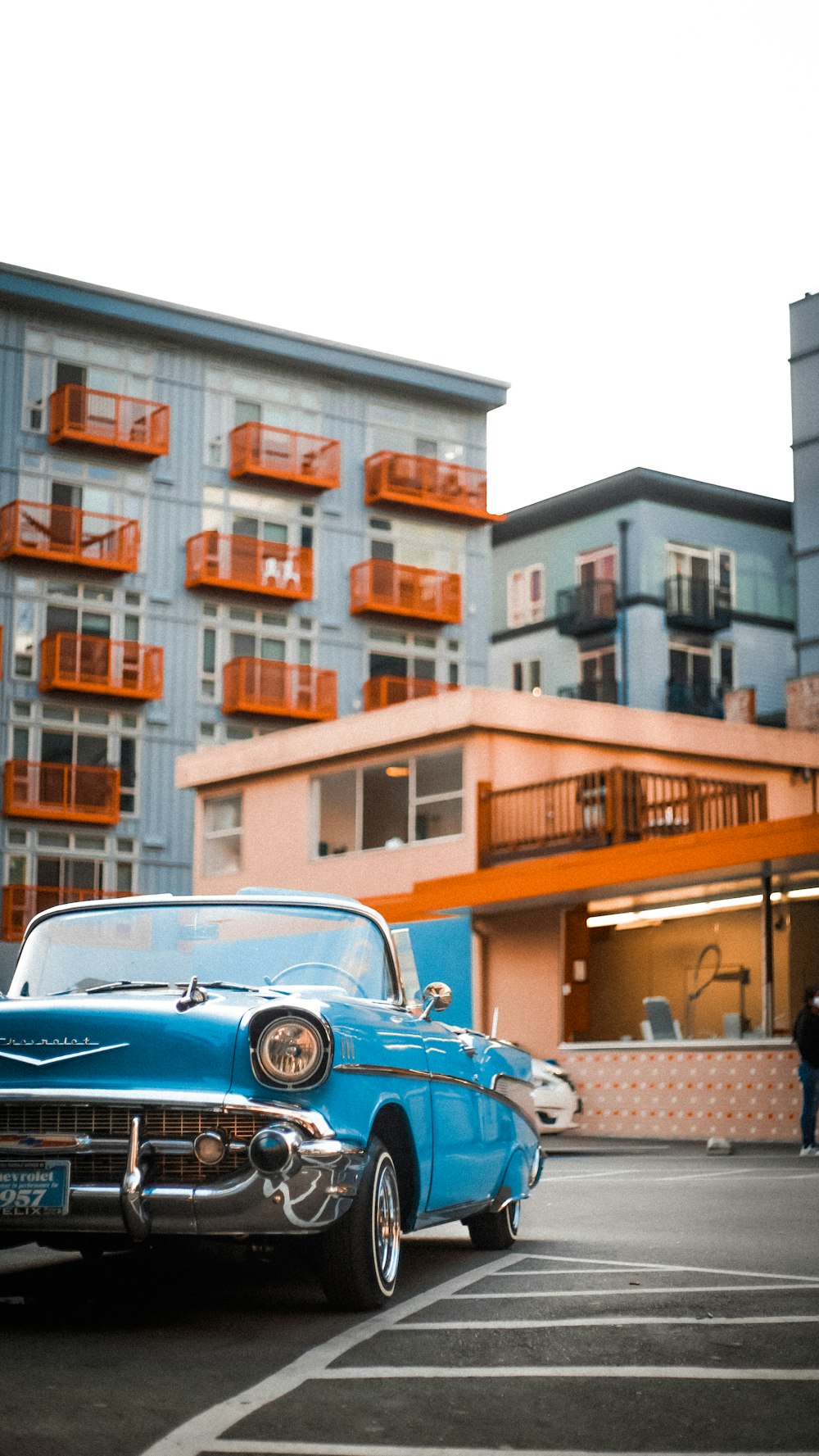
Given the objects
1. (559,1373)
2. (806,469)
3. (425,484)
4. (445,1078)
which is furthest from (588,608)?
(559,1373)

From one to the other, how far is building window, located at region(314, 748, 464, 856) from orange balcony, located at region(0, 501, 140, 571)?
1587cm

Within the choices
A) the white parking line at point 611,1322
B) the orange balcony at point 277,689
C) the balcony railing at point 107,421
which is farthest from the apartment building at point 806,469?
the white parking line at point 611,1322

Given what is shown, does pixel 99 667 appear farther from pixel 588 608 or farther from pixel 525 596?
pixel 525 596

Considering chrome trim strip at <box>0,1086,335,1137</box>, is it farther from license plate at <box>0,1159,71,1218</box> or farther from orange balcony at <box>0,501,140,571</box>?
orange balcony at <box>0,501,140,571</box>

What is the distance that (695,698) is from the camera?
53562 mm

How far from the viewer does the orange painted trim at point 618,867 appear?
22641 mm

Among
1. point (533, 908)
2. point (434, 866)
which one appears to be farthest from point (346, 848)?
point (533, 908)

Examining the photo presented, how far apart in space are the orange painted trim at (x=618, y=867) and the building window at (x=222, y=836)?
718cm

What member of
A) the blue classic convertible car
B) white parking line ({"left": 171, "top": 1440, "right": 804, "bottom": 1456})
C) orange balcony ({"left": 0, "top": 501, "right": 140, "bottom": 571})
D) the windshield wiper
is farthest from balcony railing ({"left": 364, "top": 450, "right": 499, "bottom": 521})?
white parking line ({"left": 171, "top": 1440, "right": 804, "bottom": 1456})

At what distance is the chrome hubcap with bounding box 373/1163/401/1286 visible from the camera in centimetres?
697

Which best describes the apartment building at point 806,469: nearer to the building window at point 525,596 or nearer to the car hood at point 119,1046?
the building window at point 525,596

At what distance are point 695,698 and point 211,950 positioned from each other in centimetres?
4638

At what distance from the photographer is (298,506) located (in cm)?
5234

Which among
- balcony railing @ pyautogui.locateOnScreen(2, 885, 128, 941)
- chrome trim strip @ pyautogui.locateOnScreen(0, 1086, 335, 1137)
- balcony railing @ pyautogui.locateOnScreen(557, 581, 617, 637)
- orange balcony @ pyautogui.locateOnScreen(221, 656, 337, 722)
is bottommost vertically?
chrome trim strip @ pyautogui.locateOnScreen(0, 1086, 335, 1137)
